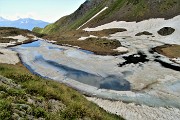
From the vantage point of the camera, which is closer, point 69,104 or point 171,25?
point 69,104

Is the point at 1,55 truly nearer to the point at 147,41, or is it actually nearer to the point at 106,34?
the point at 147,41

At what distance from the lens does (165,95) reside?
33.7 metres

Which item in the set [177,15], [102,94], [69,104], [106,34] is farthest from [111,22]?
[69,104]

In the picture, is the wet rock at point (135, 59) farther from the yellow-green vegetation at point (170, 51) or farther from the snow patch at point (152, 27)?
the snow patch at point (152, 27)

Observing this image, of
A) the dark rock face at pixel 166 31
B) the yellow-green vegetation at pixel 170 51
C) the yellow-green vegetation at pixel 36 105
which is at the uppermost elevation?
the yellow-green vegetation at pixel 36 105

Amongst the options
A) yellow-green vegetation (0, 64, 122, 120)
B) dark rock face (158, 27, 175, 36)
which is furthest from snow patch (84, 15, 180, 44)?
yellow-green vegetation (0, 64, 122, 120)

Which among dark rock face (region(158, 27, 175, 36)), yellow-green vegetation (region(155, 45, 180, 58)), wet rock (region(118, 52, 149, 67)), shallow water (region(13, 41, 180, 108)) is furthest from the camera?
dark rock face (region(158, 27, 175, 36))

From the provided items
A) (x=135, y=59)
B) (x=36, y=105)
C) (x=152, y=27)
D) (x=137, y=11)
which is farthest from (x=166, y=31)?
(x=36, y=105)

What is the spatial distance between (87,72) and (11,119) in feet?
110

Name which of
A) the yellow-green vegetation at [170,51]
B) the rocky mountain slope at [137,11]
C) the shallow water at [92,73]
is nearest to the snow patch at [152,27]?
the rocky mountain slope at [137,11]

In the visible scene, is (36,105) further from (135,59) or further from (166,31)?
(166,31)

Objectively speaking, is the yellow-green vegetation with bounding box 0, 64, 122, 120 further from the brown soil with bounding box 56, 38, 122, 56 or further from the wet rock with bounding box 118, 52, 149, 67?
the brown soil with bounding box 56, 38, 122, 56

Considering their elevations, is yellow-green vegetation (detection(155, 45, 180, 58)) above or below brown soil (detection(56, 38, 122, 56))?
below

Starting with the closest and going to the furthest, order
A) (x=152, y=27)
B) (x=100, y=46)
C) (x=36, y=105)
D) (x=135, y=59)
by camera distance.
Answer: (x=36, y=105) < (x=135, y=59) < (x=100, y=46) < (x=152, y=27)
